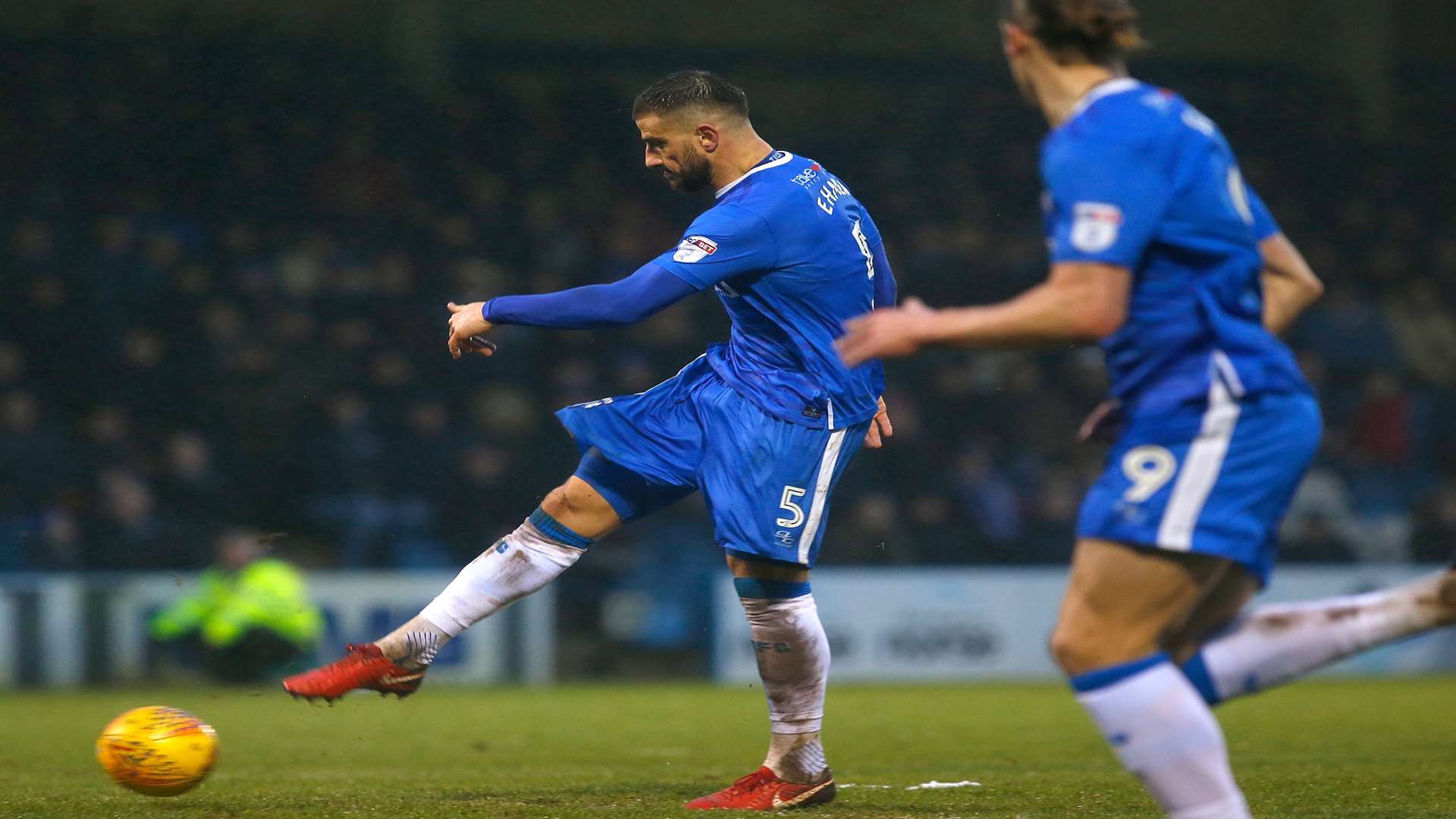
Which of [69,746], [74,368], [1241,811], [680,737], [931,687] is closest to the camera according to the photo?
[1241,811]

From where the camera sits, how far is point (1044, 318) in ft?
9.97

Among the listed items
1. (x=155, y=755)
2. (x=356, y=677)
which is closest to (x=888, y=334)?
(x=356, y=677)

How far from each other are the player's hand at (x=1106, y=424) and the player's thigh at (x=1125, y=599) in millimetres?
291

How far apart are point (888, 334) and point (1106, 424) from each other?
0.54 metres

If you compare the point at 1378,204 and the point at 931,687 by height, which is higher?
the point at 1378,204

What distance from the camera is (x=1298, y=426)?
3203 millimetres

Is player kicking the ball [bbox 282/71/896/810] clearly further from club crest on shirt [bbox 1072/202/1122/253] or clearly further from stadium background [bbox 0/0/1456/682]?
stadium background [bbox 0/0/1456/682]

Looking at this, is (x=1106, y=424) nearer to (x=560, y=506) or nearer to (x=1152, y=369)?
(x=1152, y=369)

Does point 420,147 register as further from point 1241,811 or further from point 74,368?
point 1241,811

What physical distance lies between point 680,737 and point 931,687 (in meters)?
4.66

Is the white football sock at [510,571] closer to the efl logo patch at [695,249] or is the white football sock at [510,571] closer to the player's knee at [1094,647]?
the efl logo patch at [695,249]

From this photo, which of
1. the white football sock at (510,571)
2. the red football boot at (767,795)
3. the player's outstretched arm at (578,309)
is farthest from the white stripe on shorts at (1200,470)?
the white football sock at (510,571)

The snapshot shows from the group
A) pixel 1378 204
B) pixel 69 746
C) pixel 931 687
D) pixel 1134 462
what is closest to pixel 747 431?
pixel 1134 462

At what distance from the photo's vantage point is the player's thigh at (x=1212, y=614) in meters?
3.34
